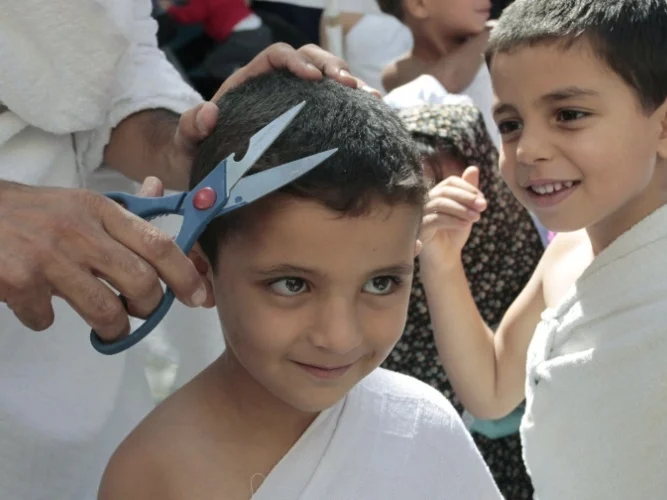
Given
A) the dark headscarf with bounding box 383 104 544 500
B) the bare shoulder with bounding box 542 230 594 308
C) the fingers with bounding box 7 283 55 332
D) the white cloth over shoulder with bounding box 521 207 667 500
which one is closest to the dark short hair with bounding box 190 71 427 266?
the fingers with bounding box 7 283 55 332

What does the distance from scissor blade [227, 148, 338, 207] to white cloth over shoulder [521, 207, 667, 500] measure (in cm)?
56

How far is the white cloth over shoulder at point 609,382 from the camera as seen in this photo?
3.67ft

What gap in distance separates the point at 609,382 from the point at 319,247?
0.52 m

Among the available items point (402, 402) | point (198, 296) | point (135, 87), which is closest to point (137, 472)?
point (198, 296)

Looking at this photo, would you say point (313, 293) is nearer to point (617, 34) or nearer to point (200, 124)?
point (200, 124)

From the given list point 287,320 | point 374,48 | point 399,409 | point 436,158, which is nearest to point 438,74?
point 436,158

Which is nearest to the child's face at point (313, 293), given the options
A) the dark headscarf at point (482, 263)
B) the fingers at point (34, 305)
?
the fingers at point (34, 305)

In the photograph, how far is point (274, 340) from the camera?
91 centimetres

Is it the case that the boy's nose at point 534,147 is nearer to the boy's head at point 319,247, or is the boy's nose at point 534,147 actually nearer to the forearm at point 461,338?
the boy's head at point 319,247

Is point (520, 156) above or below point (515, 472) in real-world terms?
above

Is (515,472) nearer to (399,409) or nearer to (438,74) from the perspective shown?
(399,409)

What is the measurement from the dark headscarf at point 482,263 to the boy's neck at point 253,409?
28.9 inches

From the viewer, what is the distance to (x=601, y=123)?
3.65 feet

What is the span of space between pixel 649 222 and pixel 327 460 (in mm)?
570
